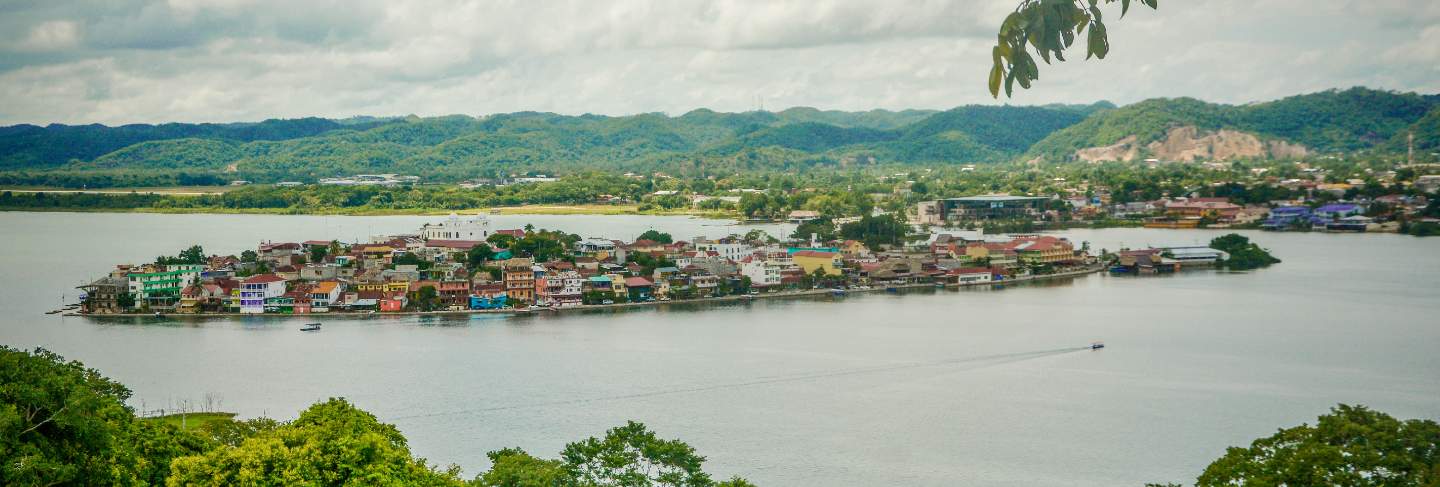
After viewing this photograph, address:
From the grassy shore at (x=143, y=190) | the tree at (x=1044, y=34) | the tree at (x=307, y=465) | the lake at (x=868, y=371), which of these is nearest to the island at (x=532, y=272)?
the lake at (x=868, y=371)

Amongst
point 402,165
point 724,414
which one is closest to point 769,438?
point 724,414

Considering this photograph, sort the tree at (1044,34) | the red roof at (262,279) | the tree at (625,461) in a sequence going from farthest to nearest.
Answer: the red roof at (262,279), the tree at (625,461), the tree at (1044,34)

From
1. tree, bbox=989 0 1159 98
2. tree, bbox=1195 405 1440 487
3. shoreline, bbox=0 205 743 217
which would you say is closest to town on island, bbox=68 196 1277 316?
shoreline, bbox=0 205 743 217

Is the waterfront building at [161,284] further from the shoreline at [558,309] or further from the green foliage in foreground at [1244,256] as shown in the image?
the green foliage in foreground at [1244,256]

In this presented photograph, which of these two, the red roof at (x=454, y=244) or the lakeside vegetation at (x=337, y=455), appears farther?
the red roof at (x=454, y=244)

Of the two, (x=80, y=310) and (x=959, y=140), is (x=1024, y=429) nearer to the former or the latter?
(x=80, y=310)

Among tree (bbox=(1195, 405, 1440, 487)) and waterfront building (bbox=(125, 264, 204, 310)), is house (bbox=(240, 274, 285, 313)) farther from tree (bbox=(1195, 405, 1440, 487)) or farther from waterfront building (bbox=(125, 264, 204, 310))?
tree (bbox=(1195, 405, 1440, 487))
